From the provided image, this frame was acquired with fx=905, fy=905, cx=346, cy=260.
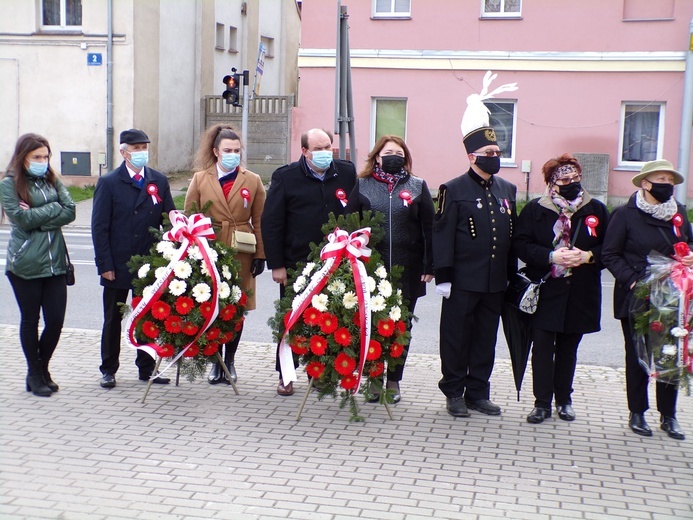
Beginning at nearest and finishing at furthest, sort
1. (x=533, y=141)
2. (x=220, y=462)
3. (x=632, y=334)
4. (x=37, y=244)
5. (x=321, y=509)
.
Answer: (x=321, y=509)
(x=220, y=462)
(x=632, y=334)
(x=37, y=244)
(x=533, y=141)

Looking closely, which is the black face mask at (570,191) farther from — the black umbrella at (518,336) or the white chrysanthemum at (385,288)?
the white chrysanthemum at (385,288)

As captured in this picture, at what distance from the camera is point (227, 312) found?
6820 millimetres

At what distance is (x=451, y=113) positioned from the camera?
22312 millimetres

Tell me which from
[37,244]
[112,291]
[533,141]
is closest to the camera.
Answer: [37,244]

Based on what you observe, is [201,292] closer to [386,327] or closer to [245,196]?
[245,196]

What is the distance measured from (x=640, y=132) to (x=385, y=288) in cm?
1710

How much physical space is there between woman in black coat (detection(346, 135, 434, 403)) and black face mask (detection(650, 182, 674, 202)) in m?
1.61

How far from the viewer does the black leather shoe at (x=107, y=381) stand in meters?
7.11

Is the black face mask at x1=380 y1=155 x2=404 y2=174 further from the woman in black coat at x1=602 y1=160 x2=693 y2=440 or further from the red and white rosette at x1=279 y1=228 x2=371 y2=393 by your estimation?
the woman in black coat at x1=602 y1=160 x2=693 y2=440

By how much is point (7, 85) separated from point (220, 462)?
2224cm

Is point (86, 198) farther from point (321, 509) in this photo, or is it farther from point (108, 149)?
point (321, 509)

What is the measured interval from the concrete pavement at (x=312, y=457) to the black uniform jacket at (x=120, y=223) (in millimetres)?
992

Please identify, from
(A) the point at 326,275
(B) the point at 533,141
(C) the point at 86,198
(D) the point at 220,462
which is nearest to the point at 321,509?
(D) the point at 220,462

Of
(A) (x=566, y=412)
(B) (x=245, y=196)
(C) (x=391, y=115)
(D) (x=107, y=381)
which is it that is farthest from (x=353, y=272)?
(C) (x=391, y=115)
